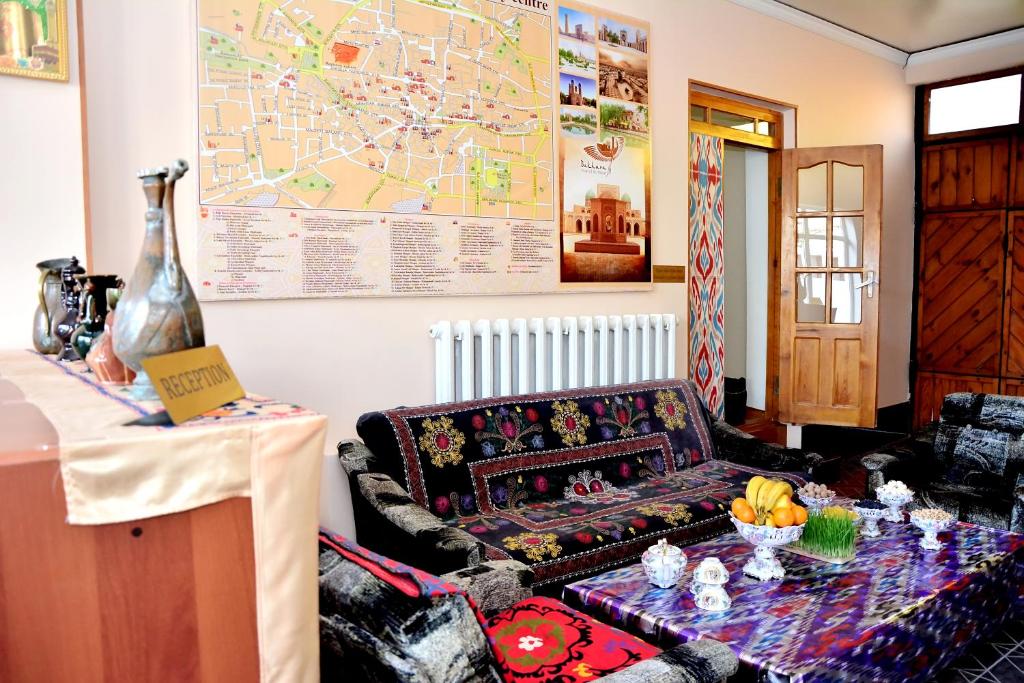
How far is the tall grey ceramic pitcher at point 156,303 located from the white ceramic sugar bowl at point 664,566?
1449 millimetres

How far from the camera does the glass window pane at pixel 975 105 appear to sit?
6.02m

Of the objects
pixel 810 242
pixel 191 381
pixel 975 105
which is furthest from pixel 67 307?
pixel 975 105

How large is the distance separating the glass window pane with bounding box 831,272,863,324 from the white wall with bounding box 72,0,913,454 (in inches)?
40.8

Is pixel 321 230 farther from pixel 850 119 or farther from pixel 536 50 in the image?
pixel 850 119

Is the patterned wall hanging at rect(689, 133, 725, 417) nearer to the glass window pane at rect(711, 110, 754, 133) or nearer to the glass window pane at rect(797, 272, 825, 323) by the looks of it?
the glass window pane at rect(711, 110, 754, 133)

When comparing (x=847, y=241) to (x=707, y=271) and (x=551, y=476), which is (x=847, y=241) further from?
(x=551, y=476)

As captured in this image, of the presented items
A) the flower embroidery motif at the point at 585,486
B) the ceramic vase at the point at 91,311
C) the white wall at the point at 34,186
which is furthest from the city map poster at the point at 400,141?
the ceramic vase at the point at 91,311

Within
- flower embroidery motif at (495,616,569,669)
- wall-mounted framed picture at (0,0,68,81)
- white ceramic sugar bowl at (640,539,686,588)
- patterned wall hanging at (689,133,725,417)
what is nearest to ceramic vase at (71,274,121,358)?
wall-mounted framed picture at (0,0,68,81)

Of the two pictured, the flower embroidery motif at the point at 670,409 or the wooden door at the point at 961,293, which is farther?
the wooden door at the point at 961,293

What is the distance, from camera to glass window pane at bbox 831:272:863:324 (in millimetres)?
A: 5395

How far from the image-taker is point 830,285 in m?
5.46

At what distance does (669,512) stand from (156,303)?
2214mm

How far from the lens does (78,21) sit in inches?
93.0

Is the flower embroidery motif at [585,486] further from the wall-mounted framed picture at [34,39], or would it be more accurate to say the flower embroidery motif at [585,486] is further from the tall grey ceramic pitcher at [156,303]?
the wall-mounted framed picture at [34,39]
